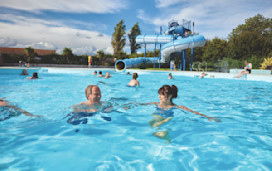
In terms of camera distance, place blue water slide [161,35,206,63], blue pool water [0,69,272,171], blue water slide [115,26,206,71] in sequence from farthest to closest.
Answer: blue water slide [115,26,206,71] → blue water slide [161,35,206,63] → blue pool water [0,69,272,171]

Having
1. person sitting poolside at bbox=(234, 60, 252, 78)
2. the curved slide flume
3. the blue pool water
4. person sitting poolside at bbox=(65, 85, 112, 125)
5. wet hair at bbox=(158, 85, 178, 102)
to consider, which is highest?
the curved slide flume

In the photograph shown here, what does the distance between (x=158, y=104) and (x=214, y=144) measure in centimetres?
140

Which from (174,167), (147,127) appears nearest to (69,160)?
(174,167)

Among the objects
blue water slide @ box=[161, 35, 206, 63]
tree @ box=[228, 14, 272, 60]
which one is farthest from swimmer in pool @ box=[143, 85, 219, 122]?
tree @ box=[228, 14, 272, 60]

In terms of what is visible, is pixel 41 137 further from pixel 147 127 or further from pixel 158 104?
pixel 158 104

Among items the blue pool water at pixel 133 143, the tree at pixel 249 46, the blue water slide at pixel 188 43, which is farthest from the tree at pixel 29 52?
the tree at pixel 249 46

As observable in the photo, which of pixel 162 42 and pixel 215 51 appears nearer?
pixel 162 42

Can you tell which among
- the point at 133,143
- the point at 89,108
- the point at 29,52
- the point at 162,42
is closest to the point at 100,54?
the point at 29,52

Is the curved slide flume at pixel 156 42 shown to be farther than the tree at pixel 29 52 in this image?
No

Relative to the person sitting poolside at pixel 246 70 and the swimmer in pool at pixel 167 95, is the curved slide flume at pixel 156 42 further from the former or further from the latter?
the swimmer in pool at pixel 167 95

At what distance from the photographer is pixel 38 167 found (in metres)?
1.94

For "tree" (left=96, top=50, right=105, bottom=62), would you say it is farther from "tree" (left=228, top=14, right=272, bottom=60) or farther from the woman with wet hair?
the woman with wet hair

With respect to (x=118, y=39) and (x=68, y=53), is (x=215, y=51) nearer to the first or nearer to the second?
(x=118, y=39)

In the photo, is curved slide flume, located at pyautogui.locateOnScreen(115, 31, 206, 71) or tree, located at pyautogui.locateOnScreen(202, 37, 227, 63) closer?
curved slide flume, located at pyautogui.locateOnScreen(115, 31, 206, 71)
